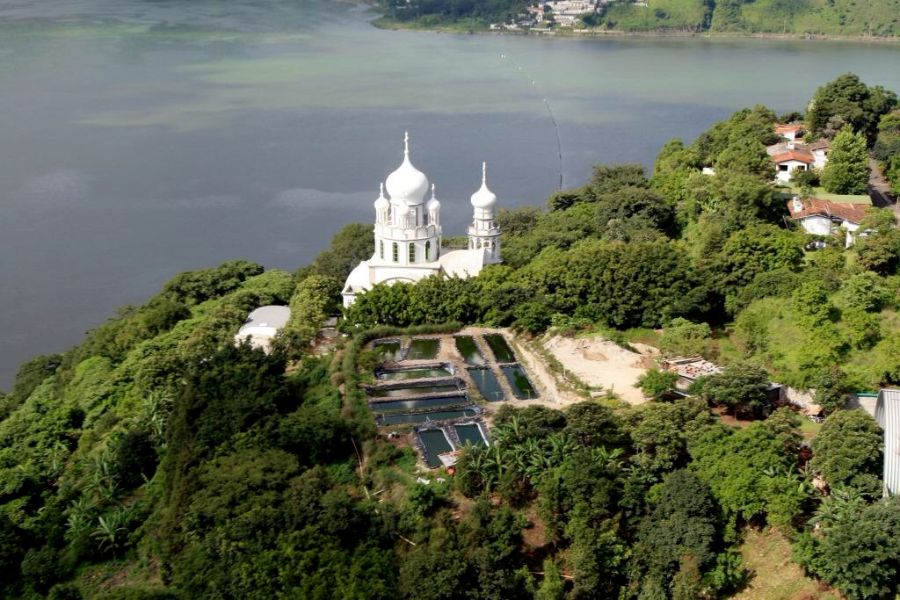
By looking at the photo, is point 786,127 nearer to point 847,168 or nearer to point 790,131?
point 790,131

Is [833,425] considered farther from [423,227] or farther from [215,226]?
[215,226]

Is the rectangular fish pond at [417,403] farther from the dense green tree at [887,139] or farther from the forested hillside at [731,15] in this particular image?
the forested hillside at [731,15]

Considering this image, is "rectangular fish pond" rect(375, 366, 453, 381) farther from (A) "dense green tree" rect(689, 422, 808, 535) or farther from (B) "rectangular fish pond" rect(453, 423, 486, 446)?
(A) "dense green tree" rect(689, 422, 808, 535)

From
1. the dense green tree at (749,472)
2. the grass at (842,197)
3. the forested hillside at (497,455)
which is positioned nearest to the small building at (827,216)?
the grass at (842,197)

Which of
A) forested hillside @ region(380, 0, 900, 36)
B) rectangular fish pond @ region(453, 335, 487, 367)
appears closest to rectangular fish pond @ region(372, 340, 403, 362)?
rectangular fish pond @ region(453, 335, 487, 367)

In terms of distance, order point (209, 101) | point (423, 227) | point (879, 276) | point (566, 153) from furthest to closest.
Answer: point (209, 101)
point (566, 153)
point (423, 227)
point (879, 276)

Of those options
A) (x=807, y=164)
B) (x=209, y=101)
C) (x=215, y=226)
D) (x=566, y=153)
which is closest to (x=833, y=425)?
(x=807, y=164)
